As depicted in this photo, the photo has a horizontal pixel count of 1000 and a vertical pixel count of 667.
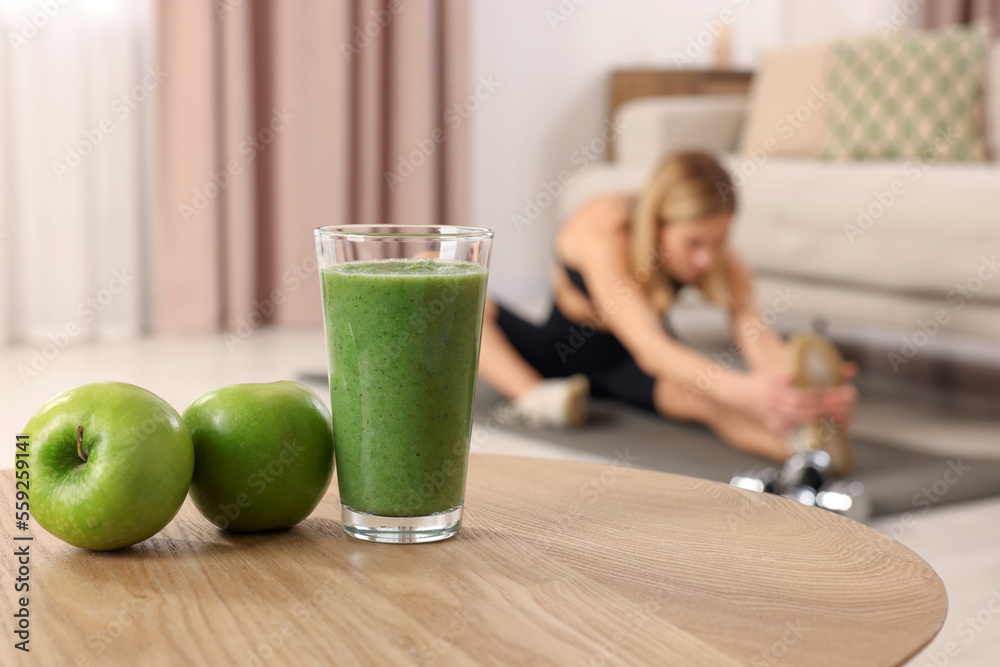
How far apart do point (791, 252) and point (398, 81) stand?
5.01 feet

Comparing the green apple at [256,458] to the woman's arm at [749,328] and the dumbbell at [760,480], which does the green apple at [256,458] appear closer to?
the dumbbell at [760,480]

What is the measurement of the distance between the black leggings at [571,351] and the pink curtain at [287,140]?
44.8 inches

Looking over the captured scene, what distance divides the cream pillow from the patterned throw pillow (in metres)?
0.07

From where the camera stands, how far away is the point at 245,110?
3.38 m

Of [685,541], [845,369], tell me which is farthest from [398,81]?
[685,541]

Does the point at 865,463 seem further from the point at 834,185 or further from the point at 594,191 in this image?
the point at 594,191

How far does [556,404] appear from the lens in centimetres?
226

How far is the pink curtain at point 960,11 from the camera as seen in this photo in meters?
4.75

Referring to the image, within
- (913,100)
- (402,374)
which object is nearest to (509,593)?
(402,374)

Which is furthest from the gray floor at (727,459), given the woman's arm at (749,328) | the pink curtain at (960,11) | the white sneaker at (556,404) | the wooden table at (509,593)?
the pink curtain at (960,11)

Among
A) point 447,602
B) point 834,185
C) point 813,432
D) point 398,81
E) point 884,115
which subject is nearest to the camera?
point 447,602

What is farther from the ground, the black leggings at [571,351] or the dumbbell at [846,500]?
the black leggings at [571,351]

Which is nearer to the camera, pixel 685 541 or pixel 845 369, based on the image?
pixel 685 541

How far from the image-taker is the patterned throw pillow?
3203 mm
